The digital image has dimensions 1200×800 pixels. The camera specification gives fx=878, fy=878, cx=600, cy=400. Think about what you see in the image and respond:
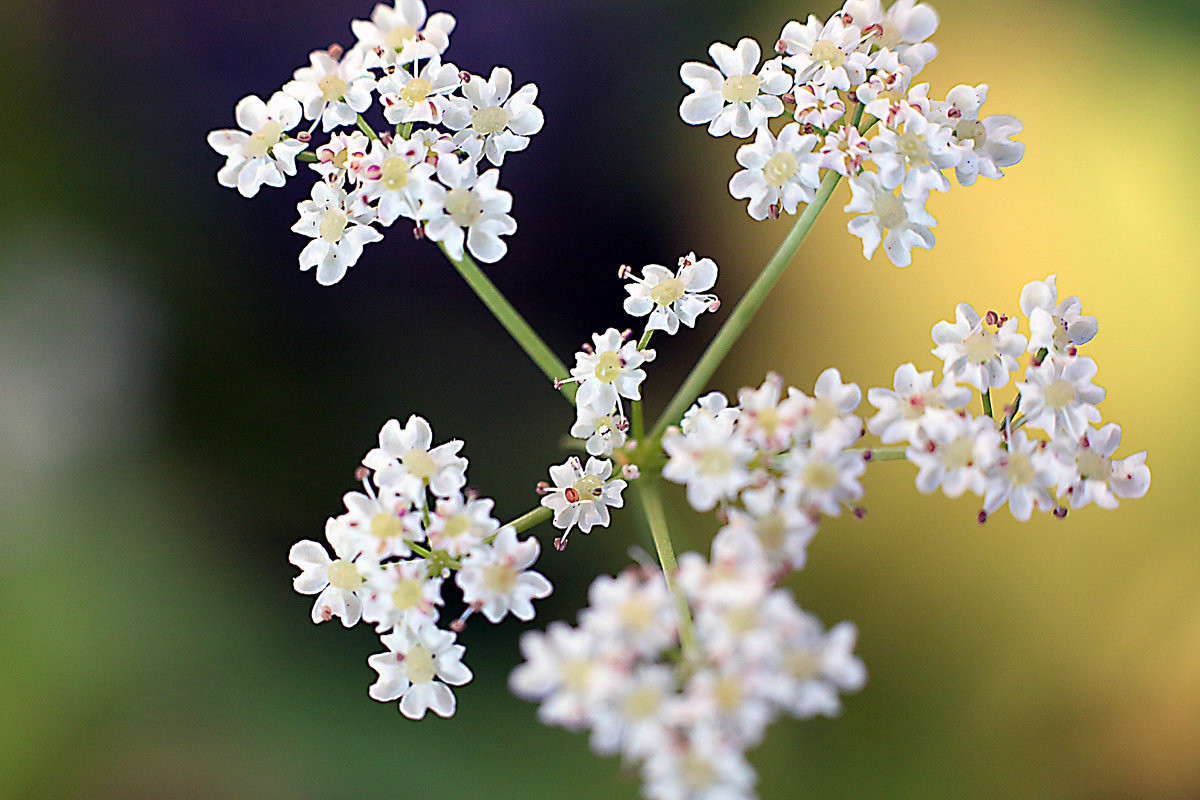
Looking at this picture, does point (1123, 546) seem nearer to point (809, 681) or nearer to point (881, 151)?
point (881, 151)

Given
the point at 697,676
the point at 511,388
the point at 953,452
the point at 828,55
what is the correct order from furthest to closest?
the point at 511,388, the point at 828,55, the point at 953,452, the point at 697,676

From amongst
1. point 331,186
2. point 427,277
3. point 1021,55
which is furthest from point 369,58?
point 1021,55

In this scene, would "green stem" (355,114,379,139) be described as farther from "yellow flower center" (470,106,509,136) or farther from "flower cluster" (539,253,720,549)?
"flower cluster" (539,253,720,549)

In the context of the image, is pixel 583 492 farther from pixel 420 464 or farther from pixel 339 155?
pixel 339 155

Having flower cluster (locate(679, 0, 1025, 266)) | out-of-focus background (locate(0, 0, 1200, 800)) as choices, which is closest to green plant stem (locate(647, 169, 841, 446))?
flower cluster (locate(679, 0, 1025, 266))

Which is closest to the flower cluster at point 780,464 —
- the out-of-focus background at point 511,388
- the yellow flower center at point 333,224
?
the yellow flower center at point 333,224

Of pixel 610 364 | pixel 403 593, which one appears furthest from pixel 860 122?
pixel 403 593

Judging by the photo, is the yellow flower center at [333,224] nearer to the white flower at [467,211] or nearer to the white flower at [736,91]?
the white flower at [467,211]
